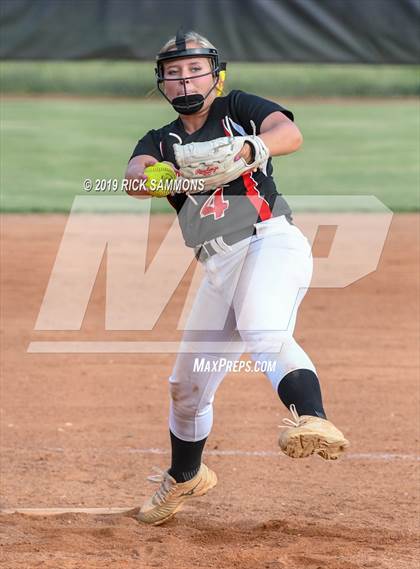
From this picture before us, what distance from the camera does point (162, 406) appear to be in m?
6.28

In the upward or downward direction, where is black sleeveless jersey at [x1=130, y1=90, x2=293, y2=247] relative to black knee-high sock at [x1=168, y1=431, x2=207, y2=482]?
upward

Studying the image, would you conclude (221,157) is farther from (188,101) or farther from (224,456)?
(224,456)

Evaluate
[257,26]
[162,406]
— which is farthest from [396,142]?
[162,406]

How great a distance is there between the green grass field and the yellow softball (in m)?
7.83

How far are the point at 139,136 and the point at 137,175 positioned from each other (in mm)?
12260

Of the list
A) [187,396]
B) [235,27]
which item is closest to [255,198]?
[187,396]

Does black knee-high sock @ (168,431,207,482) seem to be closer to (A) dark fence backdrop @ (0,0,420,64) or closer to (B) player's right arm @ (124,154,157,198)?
(B) player's right arm @ (124,154,157,198)

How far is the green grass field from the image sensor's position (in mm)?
12930

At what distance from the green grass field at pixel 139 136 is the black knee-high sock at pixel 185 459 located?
7.34 metres

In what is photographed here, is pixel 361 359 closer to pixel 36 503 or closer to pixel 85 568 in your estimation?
pixel 36 503

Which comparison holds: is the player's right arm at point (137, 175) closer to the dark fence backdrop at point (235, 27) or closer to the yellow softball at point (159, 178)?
the yellow softball at point (159, 178)

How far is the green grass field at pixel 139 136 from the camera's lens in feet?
42.4

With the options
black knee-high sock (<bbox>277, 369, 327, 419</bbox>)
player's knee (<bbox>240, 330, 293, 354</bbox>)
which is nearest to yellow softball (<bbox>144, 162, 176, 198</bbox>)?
player's knee (<bbox>240, 330, 293, 354</bbox>)

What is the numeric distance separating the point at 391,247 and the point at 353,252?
51 centimetres
